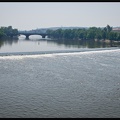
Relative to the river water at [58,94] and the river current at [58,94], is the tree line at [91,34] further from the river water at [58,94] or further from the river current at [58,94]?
the river current at [58,94]

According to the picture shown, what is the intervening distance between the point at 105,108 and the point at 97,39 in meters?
62.2

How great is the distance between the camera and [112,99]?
10789 mm

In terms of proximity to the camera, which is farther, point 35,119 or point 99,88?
point 99,88

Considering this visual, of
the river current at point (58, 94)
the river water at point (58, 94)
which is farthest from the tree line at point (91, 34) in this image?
the river current at point (58, 94)

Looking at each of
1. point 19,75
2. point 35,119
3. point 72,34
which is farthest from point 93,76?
point 72,34

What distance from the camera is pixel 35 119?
827 centimetres

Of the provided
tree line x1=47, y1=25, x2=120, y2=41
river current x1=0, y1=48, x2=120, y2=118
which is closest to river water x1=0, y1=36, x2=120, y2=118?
river current x1=0, y1=48, x2=120, y2=118

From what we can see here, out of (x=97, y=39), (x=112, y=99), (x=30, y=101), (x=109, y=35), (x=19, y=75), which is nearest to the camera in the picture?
(x=30, y=101)

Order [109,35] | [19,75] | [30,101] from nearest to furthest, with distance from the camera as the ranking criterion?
[30,101], [19,75], [109,35]

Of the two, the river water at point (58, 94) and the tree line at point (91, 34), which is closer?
the river water at point (58, 94)

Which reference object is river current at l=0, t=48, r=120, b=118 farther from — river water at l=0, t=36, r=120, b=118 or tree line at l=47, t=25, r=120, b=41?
tree line at l=47, t=25, r=120, b=41

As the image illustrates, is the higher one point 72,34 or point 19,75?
point 72,34

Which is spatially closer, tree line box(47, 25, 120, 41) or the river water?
the river water

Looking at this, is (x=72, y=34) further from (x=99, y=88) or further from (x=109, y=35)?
(x=99, y=88)
